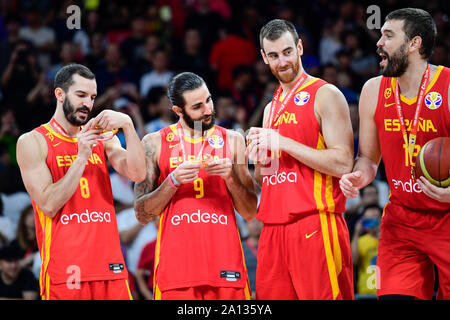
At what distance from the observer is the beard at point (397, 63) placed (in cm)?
501

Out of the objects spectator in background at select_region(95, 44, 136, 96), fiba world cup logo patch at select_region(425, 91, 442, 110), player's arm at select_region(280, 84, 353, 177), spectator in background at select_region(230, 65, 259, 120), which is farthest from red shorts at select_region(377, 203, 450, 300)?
spectator in background at select_region(95, 44, 136, 96)

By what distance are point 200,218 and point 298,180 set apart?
0.79m

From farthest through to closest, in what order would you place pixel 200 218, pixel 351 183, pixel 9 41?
pixel 9 41 → pixel 200 218 → pixel 351 183

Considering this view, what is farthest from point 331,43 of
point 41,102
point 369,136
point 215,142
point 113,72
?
point 215,142

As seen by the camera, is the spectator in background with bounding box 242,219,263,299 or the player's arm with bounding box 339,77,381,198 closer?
the player's arm with bounding box 339,77,381,198

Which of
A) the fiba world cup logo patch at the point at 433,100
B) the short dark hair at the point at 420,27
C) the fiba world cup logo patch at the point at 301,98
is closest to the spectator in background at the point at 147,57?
the fiba world cup logo patch at the point at 301,98

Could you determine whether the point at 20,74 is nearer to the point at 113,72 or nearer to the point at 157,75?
the point at 113,72

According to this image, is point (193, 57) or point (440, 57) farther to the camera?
point (193, 57)

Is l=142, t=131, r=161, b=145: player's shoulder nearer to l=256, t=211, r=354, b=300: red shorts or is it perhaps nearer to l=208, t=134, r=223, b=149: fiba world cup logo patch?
l=208, t=134, r=223, b=149: fiba world cup logo patch

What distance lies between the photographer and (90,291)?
16.5ft

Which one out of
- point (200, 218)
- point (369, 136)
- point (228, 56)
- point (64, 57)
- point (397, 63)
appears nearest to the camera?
point (397, 63)

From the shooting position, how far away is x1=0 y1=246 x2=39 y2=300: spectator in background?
723 cm

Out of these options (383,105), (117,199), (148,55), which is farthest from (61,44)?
(383,105)
